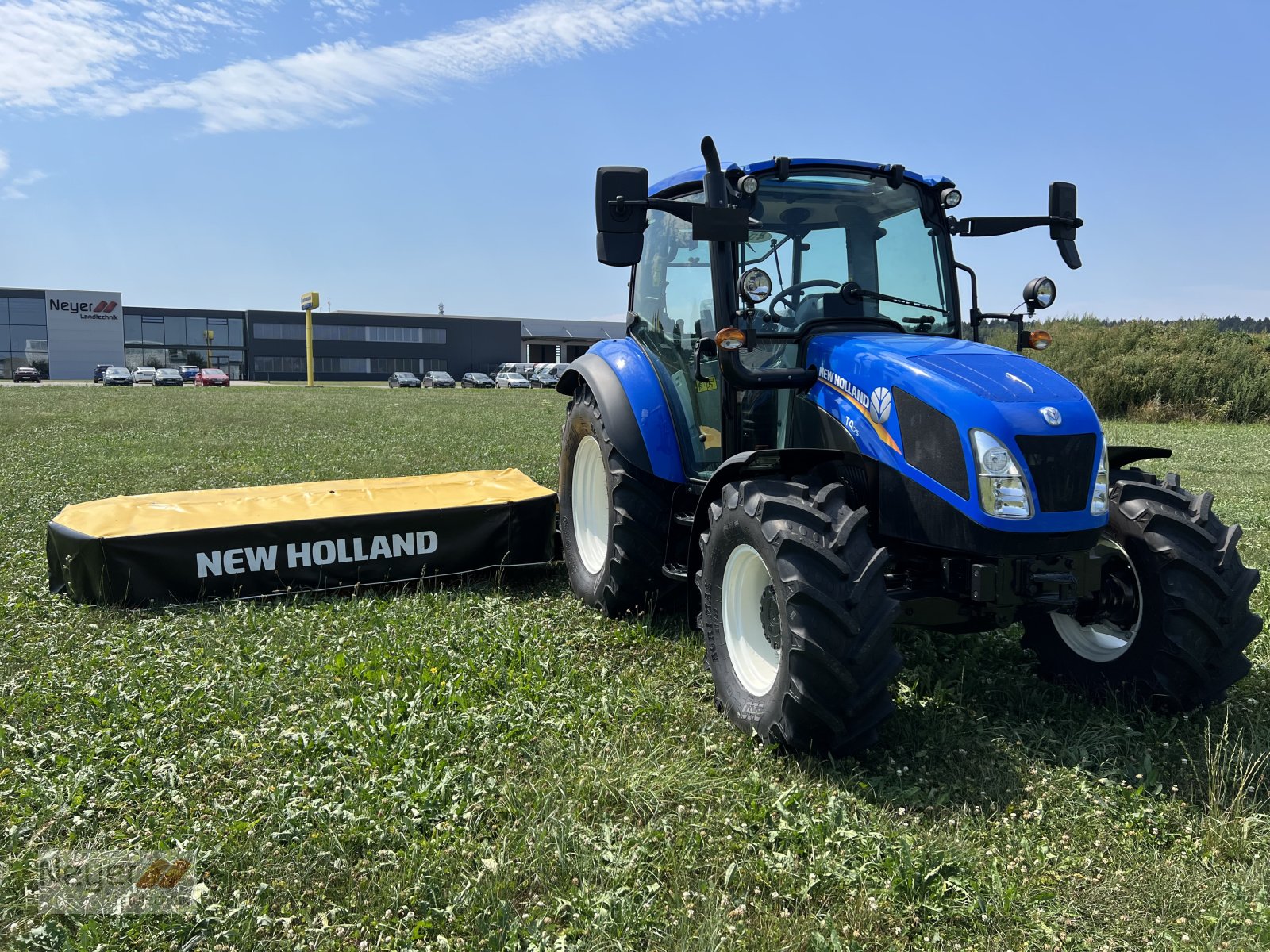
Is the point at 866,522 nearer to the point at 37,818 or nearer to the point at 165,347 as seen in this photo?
the point at 37,818

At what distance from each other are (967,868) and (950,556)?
1.18 metres

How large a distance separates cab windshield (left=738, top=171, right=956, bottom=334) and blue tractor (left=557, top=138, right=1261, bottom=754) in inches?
0.4

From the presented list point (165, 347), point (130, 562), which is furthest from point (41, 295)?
point (130, 562)

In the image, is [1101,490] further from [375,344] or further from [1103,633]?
[375,344]

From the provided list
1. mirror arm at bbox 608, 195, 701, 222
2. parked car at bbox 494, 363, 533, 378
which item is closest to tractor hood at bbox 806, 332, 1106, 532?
mirror arm at bbox 608, 195, 701, 222

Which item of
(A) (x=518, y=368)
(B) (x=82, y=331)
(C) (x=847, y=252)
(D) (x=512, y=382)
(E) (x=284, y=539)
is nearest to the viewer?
(C) (x=847, y=252)

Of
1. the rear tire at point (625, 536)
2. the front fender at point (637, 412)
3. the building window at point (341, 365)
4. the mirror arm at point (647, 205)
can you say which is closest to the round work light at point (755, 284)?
the mirror arm at point (647, 205)

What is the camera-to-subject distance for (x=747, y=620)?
3.95 m

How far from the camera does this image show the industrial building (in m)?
74.2

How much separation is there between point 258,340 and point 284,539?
7972 centimetres

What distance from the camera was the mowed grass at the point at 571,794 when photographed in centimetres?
264

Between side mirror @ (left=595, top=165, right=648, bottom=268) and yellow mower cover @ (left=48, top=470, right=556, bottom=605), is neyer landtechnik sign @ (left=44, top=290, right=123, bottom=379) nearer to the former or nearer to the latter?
yellow mower cover @ (left=48, top=470, right=556, bottom=605)

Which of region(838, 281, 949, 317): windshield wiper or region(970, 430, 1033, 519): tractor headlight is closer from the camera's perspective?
region(970, 430, 1033, 519): tractor headlight

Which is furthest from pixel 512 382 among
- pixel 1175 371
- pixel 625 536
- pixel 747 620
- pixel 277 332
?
pixel 747 620
